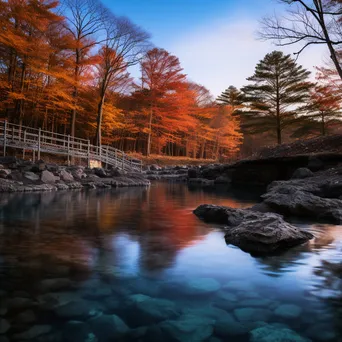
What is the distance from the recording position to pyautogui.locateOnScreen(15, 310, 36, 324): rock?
2.18 metres

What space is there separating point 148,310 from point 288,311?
3.50 ft

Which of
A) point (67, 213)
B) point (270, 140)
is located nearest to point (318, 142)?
point (67, 213)

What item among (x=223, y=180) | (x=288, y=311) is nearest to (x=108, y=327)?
(x=288, y=311)

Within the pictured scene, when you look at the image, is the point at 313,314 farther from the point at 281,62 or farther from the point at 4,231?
the point at 281,62

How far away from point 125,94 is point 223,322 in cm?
3031

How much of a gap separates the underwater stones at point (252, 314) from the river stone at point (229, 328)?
77 mm

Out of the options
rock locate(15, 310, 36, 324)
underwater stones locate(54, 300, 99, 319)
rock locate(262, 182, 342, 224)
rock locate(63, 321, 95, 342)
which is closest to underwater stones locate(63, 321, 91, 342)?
rock locate(63, 321, 95, 342)

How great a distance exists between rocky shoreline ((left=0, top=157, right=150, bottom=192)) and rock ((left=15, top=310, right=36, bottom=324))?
1013 cm

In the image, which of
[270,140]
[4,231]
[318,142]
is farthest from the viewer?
[270,140]

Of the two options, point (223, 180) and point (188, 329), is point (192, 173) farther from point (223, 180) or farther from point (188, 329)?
point (188, 329)

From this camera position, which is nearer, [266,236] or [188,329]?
[188,329]

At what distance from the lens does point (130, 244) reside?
4.48 m

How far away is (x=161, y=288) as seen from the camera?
284cm

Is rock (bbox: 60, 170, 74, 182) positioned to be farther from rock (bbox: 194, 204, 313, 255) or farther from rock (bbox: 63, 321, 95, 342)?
rock (bbox: 63, 321, 95, 342)
